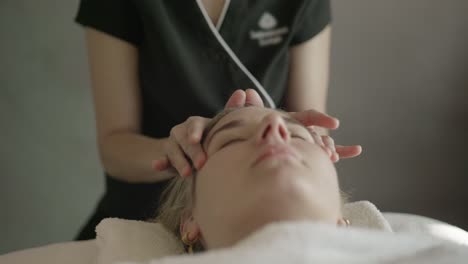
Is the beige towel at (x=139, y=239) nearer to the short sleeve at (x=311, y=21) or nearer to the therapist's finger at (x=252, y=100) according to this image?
the therapist's finger at (x=252, y=100)

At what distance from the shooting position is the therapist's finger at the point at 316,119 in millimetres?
705

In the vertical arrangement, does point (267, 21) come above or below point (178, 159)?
above

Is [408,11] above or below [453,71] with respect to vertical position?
above

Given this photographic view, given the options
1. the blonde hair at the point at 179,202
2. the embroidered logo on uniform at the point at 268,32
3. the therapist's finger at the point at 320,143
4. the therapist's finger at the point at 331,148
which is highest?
the embroidered logo on uniform at the point at 268,32

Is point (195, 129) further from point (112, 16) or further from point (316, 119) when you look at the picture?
point (112, 16)

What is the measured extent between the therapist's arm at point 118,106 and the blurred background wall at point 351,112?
0.29 m

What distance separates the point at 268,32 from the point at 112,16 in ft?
0.81

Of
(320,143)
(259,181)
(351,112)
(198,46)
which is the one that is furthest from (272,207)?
(351,112)

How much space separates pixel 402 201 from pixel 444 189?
0.09 metres

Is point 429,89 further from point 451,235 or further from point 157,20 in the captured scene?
point 157,20

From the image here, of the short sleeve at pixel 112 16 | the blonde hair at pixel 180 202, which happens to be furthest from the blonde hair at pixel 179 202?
the short sleeve at pixel 112 16

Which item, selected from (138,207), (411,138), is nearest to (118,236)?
(138,207)

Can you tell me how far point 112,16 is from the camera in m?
0.90

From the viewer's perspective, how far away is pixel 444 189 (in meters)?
1.32
